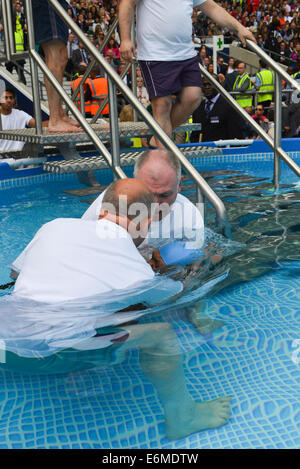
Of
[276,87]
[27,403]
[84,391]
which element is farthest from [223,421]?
[276,87]

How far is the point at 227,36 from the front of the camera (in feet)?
50.4

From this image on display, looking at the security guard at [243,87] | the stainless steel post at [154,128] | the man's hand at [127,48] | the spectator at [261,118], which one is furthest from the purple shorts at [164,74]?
the security guard at [243,87]

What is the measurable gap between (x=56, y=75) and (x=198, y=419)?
2910 mm

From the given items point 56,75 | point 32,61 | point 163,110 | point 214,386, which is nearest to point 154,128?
point 163,110

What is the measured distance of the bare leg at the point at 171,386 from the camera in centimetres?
144

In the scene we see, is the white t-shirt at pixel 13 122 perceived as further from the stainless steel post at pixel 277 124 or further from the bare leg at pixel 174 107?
the stainless steel post at pixel 277 124

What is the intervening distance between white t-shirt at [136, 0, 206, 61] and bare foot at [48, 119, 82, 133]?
78 cm

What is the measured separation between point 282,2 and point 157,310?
18.0 m

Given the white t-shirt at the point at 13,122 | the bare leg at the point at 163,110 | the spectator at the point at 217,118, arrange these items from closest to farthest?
the bare leg at the point at 163,110
the white t-shirt at the point at 13,122
the spectator at the point at 217,118

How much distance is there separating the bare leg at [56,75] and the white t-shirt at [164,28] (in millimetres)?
683

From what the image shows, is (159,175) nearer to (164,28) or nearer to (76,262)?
(76,262)

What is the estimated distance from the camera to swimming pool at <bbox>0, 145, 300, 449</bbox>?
141 cm

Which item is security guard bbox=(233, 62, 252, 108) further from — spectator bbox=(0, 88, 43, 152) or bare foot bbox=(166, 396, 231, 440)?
bare foot bbox=(166, 396, 231, 440)

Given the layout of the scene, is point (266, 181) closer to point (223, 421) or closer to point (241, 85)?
point (223, 421)
